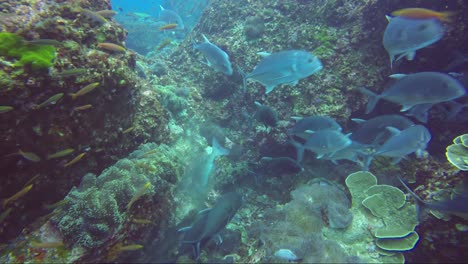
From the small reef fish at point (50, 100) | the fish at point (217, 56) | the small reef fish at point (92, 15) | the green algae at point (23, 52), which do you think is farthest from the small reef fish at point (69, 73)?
the fish at point (217, 56)

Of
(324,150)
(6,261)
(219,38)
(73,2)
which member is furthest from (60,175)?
(219,38)

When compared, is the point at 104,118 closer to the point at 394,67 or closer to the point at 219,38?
the point at 219,38

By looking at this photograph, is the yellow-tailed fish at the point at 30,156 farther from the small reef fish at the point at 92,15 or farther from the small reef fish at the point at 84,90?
the small reef fish at the point at 92,15

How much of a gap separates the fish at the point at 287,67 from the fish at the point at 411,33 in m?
1.38

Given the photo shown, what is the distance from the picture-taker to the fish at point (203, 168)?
16.5ft

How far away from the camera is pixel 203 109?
769 cm

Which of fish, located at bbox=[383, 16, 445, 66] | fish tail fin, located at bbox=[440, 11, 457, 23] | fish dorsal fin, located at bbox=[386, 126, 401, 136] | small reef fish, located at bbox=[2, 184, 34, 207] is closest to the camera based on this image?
small reef fish, located at bbox=[2, 184, 34, 207]

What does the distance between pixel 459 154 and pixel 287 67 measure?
357cm

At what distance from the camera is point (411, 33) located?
4004 mm

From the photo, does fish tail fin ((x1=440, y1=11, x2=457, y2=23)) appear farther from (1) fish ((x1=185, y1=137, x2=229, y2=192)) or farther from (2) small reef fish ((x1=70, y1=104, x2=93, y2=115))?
(2) small reef fish ((x1=70, y1=104, x2=93, y2=115))

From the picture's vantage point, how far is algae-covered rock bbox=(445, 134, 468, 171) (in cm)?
437

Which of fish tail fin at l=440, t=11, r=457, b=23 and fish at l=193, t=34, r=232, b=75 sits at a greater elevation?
fish tail fin at l=440, t=11, r=457, b=23

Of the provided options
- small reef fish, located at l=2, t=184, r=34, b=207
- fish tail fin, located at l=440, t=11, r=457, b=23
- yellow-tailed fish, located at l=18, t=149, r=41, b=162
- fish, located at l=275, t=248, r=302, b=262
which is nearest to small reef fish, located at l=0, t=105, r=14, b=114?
yellow-tailed fish, located at l=18, t=149, r=41, b=162

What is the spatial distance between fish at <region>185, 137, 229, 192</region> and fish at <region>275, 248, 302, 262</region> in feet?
7.01
